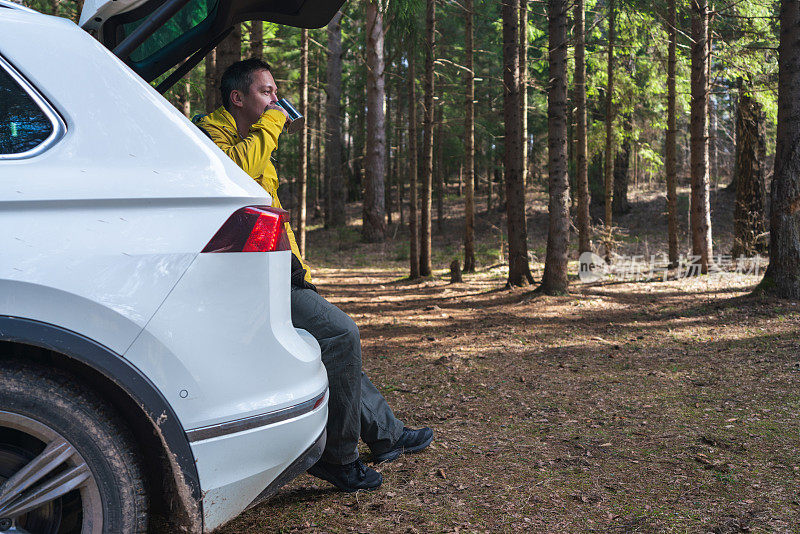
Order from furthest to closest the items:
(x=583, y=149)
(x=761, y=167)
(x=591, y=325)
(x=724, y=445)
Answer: (x=761, y=167), (x=583, y=149), (x=591, y=325), (x=724, y=445)

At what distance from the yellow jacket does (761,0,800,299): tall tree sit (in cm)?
787

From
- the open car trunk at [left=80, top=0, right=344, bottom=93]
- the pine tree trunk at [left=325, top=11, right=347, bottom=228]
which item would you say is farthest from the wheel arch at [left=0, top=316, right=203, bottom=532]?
the pine tree trunk at [left=325, top=11, right=347, bottom=228]

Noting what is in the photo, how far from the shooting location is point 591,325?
341 inches

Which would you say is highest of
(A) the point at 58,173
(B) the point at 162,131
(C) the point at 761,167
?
(C) the point at 761,167

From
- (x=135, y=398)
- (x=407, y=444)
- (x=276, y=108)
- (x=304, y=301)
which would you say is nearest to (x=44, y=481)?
(x=135, y=398)

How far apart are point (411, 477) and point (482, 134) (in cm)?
2243

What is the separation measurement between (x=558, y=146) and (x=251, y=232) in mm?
8678

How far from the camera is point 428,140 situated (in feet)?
45.9

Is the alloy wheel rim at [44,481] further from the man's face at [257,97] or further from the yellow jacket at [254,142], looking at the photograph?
the man's face at [257,97]

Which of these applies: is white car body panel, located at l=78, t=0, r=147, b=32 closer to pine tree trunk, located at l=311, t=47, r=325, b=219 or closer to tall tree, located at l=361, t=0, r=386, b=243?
tall tree, located at l=361, t=0, r=386, b=243

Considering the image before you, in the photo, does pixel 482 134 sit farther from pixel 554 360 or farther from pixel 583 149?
pixel 554 360

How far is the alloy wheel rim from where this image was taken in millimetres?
1994

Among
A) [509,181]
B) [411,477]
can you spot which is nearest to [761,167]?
[509,181]

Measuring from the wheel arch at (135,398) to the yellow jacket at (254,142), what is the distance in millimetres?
1028
